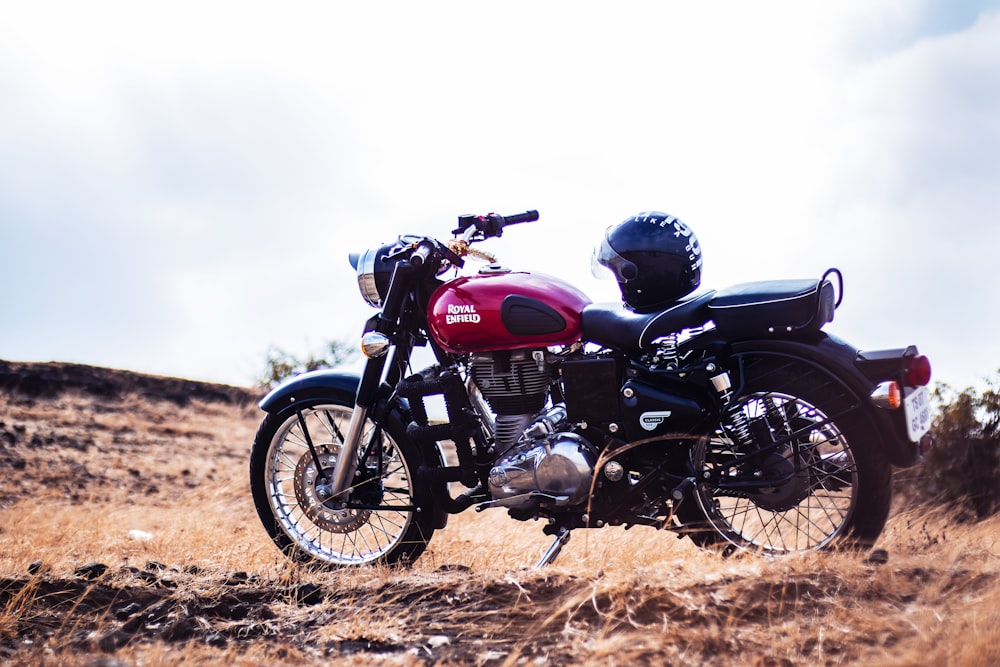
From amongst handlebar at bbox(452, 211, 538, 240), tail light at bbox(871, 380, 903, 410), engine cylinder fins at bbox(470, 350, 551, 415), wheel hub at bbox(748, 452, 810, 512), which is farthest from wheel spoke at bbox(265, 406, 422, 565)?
tail light at bbox(871, 380, 903, 410)

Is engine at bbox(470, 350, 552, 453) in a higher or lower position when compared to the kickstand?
higher

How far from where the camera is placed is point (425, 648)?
3.97 metres

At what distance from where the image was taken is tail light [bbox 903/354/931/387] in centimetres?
425

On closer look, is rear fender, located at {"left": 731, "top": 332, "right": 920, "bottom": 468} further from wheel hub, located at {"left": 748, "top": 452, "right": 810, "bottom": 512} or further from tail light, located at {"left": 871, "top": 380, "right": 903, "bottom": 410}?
wheel hub, located at {"left": 748, "top": 452, "right": 810, "bottom": 512}

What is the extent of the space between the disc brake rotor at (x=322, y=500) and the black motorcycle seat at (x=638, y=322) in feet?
5.46

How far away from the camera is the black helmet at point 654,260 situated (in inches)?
189

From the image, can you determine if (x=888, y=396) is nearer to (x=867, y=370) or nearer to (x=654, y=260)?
(x=867, y=370)

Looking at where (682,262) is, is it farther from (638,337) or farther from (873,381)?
(873,381)

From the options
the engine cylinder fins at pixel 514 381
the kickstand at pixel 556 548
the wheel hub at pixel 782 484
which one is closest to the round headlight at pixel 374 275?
the engine cylinder fins at pixel 514 381

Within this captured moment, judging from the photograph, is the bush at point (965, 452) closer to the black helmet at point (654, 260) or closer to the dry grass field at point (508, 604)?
the dry grass field at point (508, 604)

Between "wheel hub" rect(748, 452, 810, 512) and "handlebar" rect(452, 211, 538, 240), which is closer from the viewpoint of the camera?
"wheel hub" rect(748, 452, 810, 512)

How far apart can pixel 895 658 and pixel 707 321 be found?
5.68 feet

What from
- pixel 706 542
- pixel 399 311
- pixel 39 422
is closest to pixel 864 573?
pixel 706 542

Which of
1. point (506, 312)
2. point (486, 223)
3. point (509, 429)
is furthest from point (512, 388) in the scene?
point (486, 223)
